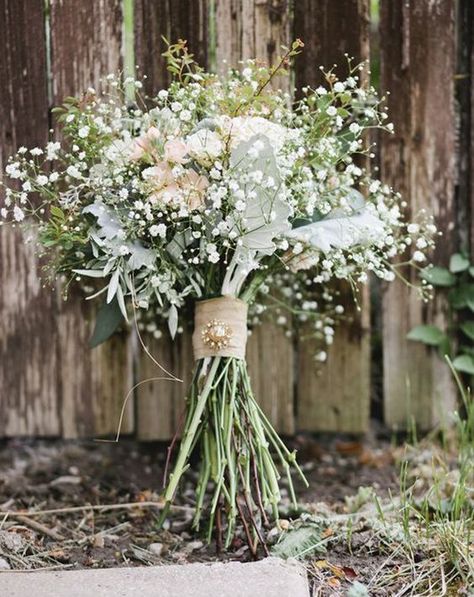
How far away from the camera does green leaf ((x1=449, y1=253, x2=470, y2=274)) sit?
3082mm

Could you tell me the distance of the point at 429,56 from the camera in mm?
3031

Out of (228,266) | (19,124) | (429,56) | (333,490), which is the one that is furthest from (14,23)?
(333,490)

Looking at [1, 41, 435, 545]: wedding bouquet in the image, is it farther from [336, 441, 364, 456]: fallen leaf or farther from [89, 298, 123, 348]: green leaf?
[336, 441, 364, 456]: fallen leaf

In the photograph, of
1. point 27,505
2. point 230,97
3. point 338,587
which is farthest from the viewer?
point 27,505

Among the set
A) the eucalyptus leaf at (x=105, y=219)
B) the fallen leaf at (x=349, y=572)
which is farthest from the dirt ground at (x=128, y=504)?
the eucalyptus leaf at (x=105, y=219)

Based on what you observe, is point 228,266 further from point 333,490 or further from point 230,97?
point 333,490

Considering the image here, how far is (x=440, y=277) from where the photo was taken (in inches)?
122

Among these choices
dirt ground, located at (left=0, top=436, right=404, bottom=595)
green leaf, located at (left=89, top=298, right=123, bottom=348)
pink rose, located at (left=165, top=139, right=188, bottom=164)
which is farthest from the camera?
green leaf, located at (left=89, top=298, right=123, bottom=348)

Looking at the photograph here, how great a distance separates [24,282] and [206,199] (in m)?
0.98

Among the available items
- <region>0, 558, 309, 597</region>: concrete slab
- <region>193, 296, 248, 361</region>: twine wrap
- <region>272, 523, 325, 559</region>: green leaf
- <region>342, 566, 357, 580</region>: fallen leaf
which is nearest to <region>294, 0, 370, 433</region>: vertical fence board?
<region>193, 296, 248, 361</region>: twine wrap

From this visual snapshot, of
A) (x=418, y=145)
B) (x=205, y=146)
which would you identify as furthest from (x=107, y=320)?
(x=418, y=145)

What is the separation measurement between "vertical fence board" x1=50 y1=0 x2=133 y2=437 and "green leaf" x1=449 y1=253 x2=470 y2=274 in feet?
3.95

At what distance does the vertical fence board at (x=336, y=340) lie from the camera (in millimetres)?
2971

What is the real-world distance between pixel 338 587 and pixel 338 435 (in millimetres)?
1274
